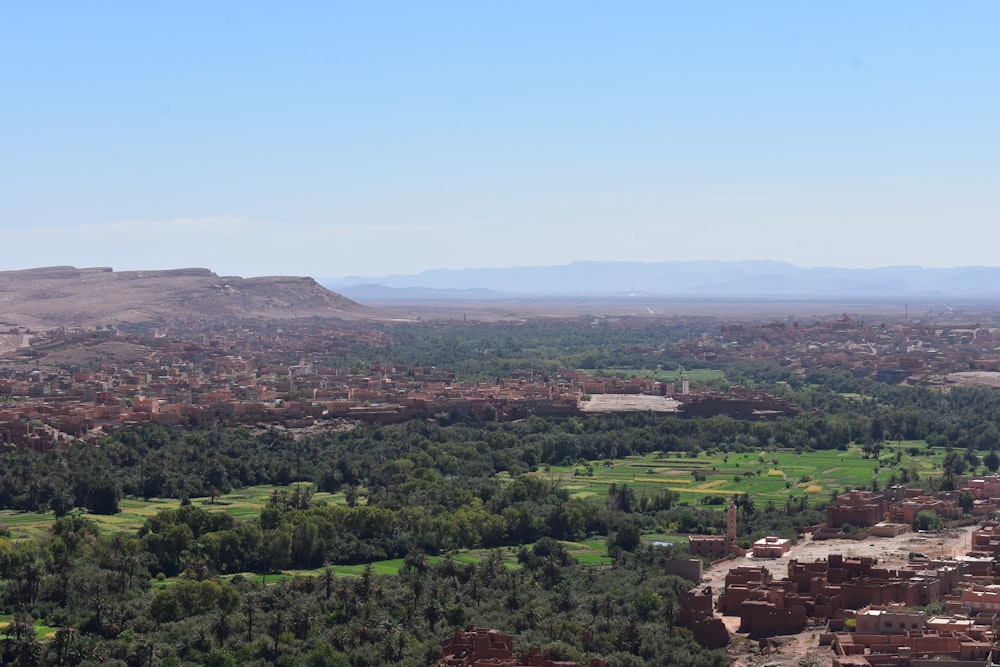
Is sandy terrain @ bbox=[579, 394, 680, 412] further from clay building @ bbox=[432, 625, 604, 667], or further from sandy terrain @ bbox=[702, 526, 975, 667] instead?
clay building @ bbox=[432, 625, 604, 667]

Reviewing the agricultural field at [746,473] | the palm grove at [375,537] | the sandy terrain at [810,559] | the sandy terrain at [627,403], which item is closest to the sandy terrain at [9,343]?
the sandy terrain at [627,403]

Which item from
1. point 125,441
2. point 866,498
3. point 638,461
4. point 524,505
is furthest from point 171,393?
point 866,498

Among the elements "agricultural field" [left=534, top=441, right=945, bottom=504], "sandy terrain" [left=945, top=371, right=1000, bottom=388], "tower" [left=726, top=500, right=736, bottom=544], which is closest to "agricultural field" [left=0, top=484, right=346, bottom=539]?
"agricultural field" [left=534, top=441, right=945, bottom=504]

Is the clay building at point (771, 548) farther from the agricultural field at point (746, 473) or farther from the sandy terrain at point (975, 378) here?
the sandy terrain at point (975, 378)

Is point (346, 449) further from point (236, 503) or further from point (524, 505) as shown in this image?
point (524, 505)

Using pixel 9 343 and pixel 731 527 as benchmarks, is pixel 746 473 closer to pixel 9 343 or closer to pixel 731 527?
pixel 731 527

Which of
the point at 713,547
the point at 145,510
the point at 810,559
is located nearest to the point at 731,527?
the point at 713,547
